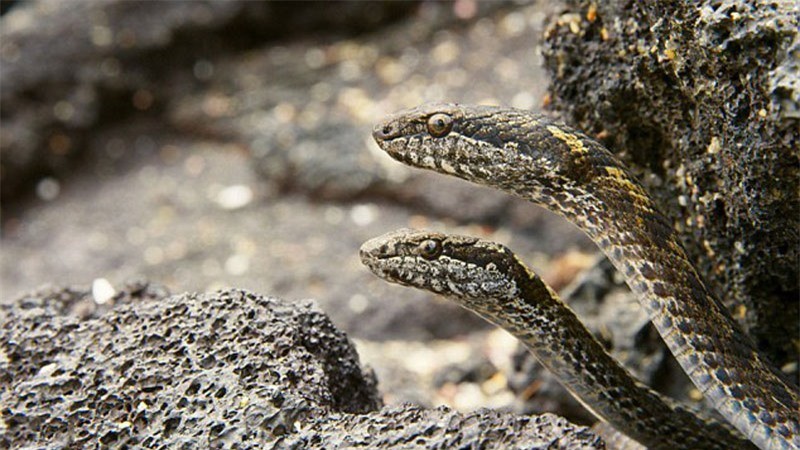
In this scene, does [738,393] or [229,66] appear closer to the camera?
[738,393]

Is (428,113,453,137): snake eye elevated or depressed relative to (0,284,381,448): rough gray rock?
elevated

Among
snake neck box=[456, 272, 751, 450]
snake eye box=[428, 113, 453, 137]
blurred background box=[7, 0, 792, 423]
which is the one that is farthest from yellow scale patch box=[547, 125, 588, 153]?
blurred background box=[7, 0, 792, 423]

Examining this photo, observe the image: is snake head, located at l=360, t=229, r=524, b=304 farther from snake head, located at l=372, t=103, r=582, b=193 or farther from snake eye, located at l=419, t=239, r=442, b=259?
snake head, located at l=372, t=103, r=582, b=193

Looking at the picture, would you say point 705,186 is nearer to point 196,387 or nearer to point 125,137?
point 196,387

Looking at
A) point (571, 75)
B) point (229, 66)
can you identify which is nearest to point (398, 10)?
point (229, 66)

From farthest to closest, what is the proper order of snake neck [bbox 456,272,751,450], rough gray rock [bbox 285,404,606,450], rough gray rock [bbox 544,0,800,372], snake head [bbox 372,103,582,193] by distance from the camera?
1. snake neck [bbox 456,272,751,450]
2. snake head [bbox 372,103,582,193]
3. rough gray rock [bbox 544,0,800,372]
4. rough gray rock [bbox 285,404,606,450]

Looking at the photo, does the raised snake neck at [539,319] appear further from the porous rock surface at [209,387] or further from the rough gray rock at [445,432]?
the rough gray rock at [445,432]

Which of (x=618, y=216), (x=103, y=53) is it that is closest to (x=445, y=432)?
(x=618, y=216)
